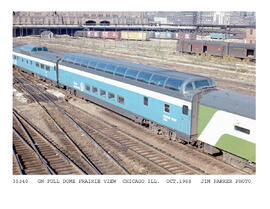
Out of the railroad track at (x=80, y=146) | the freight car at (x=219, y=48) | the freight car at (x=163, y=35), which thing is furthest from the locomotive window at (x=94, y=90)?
the freight car at (x=163, y=35)

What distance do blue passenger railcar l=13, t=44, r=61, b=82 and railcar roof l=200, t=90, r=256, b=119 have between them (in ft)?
70.5

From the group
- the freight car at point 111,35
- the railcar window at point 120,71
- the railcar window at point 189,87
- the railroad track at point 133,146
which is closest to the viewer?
the railroad track at point 133,146

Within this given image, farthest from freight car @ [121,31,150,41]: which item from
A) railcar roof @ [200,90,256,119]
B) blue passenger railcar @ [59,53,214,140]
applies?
railcar roof @ [200,90,256,119]

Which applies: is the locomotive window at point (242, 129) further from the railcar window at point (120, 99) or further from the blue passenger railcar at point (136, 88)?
the railcar window at point (120, 99)

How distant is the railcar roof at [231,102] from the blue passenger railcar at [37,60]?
21.5 m

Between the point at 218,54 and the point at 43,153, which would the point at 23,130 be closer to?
the point at 43,153

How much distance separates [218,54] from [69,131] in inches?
1763

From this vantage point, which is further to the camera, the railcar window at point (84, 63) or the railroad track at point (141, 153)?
the railcar window at point (84, 63)

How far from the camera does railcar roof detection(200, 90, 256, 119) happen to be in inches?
550

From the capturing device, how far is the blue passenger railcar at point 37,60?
34.1m

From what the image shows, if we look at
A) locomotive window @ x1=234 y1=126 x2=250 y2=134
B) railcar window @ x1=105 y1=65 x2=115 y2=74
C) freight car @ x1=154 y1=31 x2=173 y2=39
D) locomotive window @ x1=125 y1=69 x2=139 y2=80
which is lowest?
locomotive window @ x1=234 y1=126 x2=250 y2=134

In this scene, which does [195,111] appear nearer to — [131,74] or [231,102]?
[231,102]

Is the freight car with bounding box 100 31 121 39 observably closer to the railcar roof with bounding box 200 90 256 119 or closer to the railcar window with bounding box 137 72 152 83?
the railcar window with bounding box 137 72 152 83

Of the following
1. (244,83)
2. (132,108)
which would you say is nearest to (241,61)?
(244,83)
